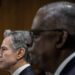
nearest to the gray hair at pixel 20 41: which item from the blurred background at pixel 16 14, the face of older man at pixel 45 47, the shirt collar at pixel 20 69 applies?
the shirt collar at pixel 20 69

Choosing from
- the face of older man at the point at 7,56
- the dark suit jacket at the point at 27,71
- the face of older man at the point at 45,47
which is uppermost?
the face of older man at the point at 45,47

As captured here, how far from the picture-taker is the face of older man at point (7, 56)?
214cm

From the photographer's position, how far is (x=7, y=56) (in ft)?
7.16

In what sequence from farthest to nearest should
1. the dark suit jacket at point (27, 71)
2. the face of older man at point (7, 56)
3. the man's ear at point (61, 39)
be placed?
the face of older man at point (7, 56), the dark suit jacket at point (27, 71), the man's ear at point (61, 39)

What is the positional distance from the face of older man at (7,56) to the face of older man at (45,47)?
105 centimetres

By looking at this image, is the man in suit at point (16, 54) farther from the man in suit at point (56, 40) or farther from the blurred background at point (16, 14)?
the blurred background at point (16, 14)

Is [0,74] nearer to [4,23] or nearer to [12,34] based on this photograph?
[4,23]

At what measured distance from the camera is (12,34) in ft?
7.48

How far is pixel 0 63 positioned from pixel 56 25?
1.19m

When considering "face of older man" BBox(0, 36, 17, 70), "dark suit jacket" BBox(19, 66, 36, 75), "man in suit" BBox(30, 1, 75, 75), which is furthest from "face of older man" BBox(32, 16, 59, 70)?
"face of older man" BBox(0, 36, 17, 70)

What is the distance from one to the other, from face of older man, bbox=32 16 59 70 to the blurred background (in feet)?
8.93

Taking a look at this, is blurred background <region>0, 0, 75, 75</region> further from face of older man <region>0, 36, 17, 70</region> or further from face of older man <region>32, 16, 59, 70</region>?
face of older man <region>32, 16, 59, 70</region>

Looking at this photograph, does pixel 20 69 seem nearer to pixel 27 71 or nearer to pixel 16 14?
pixel 27 71

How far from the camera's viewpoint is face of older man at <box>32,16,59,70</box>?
3.49 feet
